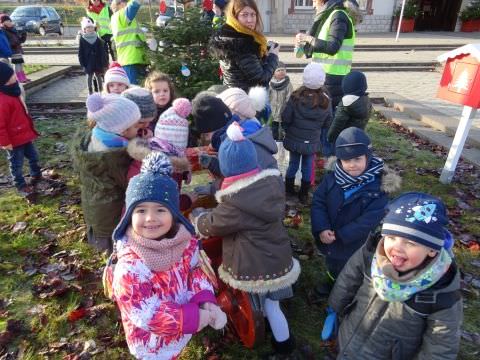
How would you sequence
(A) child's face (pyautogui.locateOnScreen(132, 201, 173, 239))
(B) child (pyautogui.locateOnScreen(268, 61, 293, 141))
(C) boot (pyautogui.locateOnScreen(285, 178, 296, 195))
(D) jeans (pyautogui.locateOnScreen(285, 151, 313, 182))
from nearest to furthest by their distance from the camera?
(A) child's face (pyautogui.locateOnScreen(132, 201, 173, 239)), (D) jeans (pyautogui.locateOnScreen(285, 151, 313, 182)), (C) boot (pyautogui.locateOnScreen(285, 178, 296, 195)), (B) child (pyautogui.locateOnScreen(268, 61, 293, 141))

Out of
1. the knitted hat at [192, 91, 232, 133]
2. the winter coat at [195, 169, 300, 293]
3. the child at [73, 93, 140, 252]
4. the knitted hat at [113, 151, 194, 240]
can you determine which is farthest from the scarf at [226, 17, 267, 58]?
the knitted hat at [113, 151, 194, 240]

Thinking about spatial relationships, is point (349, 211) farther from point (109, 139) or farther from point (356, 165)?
point (109, 139)

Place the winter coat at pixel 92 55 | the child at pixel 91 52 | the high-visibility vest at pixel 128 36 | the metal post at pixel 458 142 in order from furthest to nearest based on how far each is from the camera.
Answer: the winter coat at pixel 92 55 → the child at pixel 91 52 → the high-visibility vest at pixel 128 36 → the metal post at pixel 458 142

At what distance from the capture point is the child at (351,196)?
9.45 feet

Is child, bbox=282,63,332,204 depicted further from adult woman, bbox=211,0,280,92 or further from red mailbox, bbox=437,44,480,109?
red mailbox, bbox=437,44,480,109

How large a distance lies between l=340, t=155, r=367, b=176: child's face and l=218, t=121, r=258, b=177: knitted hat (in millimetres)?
905

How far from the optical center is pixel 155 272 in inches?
81.8

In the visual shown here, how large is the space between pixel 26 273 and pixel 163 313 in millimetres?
2475

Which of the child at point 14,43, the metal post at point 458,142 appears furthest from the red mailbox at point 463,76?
Answer: the child at point 14,43

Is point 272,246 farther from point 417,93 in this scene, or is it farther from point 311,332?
point 417,93

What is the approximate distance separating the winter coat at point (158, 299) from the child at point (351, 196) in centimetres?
133

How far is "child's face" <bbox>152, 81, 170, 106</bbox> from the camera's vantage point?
13.3 ft

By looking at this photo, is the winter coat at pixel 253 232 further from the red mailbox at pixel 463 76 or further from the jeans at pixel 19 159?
the red mailbox at pixel 463 76

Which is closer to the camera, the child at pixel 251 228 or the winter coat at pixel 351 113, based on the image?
the child at pixel 251 228
